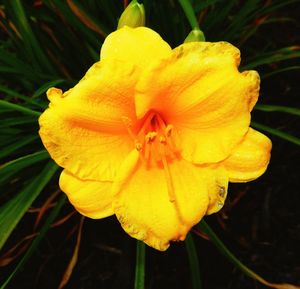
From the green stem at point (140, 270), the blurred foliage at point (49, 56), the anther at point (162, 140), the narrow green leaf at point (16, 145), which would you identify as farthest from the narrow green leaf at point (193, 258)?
the narrow green leaf at point (16, 145)

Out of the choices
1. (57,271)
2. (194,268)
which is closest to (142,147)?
(194,268)

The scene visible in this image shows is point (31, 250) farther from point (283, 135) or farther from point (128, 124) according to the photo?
point (283, 135)

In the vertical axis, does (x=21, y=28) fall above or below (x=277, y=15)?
above

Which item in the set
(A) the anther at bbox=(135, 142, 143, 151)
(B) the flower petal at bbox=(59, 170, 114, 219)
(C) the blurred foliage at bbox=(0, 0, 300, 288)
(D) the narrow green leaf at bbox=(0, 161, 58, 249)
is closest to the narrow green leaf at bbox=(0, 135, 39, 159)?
(C) the blurred foliage at bbox=(0, 0, 300, 288)

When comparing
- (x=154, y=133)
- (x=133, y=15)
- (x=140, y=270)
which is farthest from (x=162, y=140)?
(x=140, y=270)

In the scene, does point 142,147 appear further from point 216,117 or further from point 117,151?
point 216,117

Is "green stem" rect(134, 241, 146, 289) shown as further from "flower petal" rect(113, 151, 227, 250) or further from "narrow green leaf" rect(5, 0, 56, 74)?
"narrow green leaf" rect(5, 0, 56, 74)
